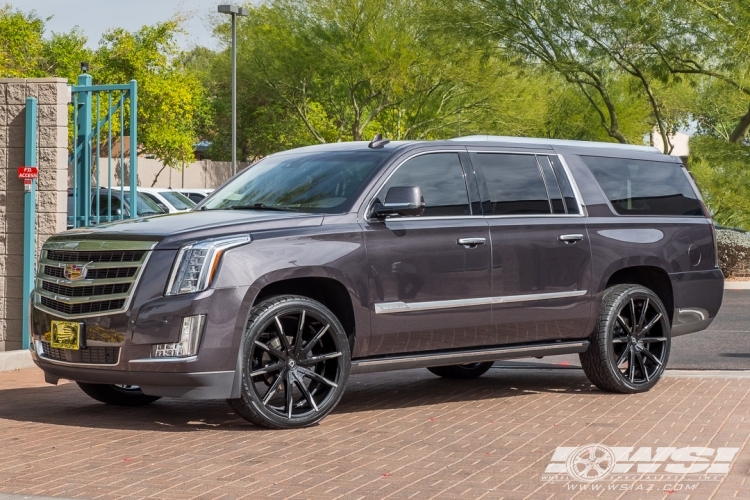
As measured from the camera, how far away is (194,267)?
768 centimetres

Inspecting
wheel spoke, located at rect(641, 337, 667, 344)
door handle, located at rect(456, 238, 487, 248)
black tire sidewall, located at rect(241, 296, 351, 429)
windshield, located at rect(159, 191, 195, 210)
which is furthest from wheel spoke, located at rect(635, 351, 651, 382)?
windshield, located at rect(159, 191, 195, 210)

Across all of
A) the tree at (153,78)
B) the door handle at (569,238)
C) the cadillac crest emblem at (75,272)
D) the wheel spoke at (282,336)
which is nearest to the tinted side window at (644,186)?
the door handle at (569,238)

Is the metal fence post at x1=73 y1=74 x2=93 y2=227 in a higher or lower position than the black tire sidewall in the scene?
higher

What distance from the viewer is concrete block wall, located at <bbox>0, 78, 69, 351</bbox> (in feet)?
40.0

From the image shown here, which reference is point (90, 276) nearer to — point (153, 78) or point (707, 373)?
point (707, 373)

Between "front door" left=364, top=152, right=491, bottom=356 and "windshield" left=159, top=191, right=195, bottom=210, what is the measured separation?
21128mm

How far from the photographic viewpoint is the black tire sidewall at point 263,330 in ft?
25.6

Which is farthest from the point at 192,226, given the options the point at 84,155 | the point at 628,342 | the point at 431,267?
the point at 84,155

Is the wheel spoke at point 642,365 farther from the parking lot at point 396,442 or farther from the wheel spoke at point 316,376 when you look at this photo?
the wheel spoke at point 316,376

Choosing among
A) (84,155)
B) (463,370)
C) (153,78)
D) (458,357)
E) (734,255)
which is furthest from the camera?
(153,78)

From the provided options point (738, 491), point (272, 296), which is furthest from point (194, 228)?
point (738, 491)

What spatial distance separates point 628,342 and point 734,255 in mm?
18596
